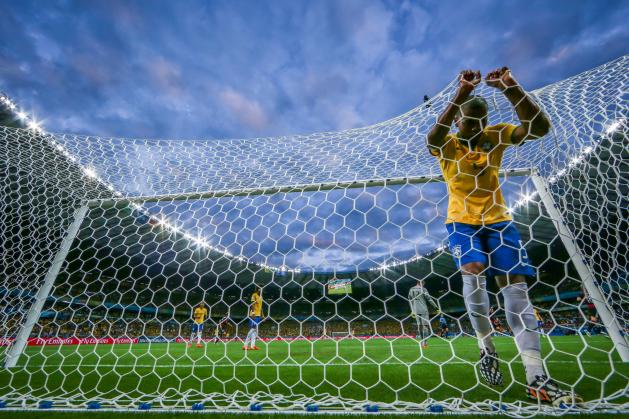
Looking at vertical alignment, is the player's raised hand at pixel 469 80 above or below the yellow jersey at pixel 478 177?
above

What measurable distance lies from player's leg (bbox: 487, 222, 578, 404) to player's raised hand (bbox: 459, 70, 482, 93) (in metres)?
0.76

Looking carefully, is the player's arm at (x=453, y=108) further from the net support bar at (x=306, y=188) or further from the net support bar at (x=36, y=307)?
the net support bar at (x=36, y=307)

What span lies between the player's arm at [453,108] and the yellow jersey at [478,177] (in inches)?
2.9

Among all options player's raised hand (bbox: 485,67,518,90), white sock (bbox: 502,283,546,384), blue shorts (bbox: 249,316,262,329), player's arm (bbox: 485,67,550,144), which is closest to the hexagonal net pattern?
white sock (bbox: 502,283,546,384)

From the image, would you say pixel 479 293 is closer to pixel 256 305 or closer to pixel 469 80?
pixel 469 80

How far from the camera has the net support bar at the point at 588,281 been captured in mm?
1973

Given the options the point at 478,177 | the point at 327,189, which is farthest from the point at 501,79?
the point at 327,189

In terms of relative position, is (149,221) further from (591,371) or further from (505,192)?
(591,371)

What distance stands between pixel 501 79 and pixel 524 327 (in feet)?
4.06

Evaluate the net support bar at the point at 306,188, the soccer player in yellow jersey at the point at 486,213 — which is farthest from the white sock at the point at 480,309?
the net support bar at the point at 306,188

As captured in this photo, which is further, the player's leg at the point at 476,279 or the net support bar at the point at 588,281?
the net support bar at the point at 588,281

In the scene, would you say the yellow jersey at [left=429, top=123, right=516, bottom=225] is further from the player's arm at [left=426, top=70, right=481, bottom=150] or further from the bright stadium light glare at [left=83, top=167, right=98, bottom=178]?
the bright stadium light glare at [left=83, top=167, right=98, bottom=178]

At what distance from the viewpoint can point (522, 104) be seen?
157cm

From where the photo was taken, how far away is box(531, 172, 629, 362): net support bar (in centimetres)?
197
